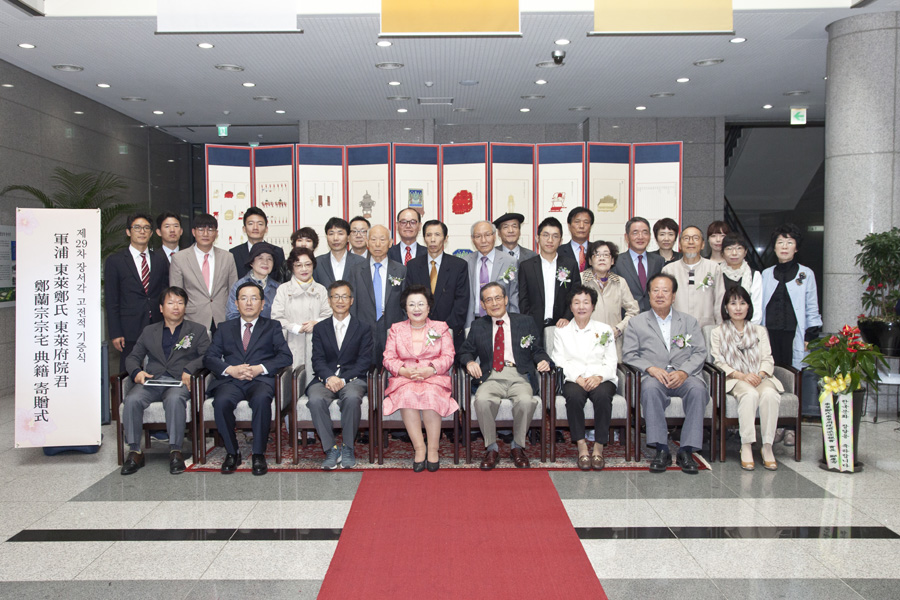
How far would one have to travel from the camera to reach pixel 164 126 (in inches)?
443

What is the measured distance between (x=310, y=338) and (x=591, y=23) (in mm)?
3941

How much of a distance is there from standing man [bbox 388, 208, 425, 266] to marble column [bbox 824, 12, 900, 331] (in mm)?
3897

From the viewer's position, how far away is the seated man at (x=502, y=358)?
478 cm

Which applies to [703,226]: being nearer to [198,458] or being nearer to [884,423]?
[884,423]

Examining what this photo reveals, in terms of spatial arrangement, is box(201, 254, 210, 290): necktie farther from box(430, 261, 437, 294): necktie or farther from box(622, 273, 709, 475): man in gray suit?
box(622, 273, 709, 475): man in gray suit

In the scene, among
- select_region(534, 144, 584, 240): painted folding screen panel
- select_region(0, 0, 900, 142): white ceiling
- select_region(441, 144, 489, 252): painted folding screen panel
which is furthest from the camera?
select_region(534, 144, 584, 240): painted folding screen panel

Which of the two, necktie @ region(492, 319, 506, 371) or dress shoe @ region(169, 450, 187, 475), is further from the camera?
necktie @ region(492, 319, 506, 371)

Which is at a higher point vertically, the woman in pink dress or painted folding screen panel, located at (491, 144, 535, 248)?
painted folding screen panel, located at (491, 144, 535, 248)

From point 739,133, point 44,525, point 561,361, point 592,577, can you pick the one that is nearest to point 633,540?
point 592,577

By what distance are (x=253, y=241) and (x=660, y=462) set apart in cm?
383

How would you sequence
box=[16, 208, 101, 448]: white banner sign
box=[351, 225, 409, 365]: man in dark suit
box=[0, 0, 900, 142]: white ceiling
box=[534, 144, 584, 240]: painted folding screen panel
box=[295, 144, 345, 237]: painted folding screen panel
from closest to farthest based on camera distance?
box=[16, 208, 101, 448]: white banner sign < box=[351, 225, 409, 365]: man in dark suit < box=[0, 0, 900, 142]: white ceiling < box=[534, 144, 584, 240]: painted folding screen panel < box=[295, 144, 345, 237]: painted folding screen panel

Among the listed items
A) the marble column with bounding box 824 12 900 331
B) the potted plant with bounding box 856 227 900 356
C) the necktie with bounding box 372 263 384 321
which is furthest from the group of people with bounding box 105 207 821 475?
the marble column with bounding box 824 12 900 331

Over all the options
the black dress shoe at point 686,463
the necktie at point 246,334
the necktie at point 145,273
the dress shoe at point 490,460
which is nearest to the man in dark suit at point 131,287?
the necktie at point 145,273

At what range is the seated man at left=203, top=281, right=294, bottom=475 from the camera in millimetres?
4703
